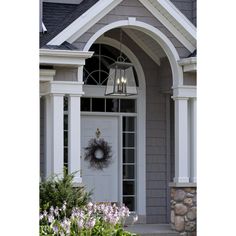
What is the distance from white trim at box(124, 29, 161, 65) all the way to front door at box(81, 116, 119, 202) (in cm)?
134

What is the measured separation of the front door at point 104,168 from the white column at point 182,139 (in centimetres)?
170

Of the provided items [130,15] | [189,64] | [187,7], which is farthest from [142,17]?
[187,7]

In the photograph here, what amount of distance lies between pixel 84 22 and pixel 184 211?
128 inches

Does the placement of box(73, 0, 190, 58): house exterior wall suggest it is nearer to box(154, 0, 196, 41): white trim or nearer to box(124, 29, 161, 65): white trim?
box(154, 0, 196, 41): white trim

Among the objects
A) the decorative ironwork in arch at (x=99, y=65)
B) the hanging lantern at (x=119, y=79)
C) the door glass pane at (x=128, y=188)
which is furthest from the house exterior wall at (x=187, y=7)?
the door glass pane at (x=128, y=188)

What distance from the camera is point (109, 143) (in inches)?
428

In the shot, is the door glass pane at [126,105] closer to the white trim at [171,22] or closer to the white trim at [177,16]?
the white trim at [171,22]

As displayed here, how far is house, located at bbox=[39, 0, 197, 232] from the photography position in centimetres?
946

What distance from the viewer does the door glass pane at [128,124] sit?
11000 mm

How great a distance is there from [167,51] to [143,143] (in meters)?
2.02

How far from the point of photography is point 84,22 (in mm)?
8859

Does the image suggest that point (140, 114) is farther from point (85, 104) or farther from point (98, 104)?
point (85, 104)
